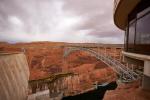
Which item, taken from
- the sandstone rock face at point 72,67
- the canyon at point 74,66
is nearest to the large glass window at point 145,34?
the canyon at point 74,66

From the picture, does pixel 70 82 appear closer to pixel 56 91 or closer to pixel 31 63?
pixel 56 91

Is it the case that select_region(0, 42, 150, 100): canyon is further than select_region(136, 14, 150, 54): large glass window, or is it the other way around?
select_region(0, 42, 150, 100): canyon

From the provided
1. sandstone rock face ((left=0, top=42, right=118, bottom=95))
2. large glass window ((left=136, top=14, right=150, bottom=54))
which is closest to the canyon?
sandstone rock face ((left=0, top=42, right=118, bottom=95))

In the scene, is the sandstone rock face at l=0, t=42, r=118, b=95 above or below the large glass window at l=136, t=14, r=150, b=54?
below

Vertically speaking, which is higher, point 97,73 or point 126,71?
point 126,71

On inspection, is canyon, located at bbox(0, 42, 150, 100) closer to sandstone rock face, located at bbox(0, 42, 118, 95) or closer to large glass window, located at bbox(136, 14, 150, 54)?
sandstone rock face, located at bbox(0, 42, 118, 95)

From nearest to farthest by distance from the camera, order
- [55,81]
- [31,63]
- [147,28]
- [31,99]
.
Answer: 1. [147,28]
2. [31,99]
3. [55,81]
4. [31,63]

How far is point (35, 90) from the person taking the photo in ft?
92.3

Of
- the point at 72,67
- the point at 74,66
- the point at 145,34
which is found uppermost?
the point at 145,34

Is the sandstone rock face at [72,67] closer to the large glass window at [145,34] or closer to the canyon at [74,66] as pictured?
the canyon at [74,66]

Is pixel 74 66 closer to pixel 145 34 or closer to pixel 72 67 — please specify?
pixel 72 67

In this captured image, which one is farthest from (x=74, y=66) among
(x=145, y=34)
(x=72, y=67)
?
(x=145, y=34)

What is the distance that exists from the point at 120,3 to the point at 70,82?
95.1 feet

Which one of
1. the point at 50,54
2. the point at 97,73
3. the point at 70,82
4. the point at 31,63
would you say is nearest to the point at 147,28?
the point at 70,82
